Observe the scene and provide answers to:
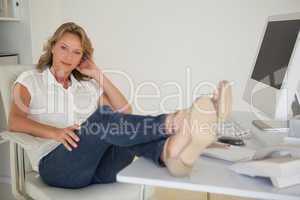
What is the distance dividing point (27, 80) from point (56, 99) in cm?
16

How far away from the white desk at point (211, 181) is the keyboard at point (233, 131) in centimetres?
32

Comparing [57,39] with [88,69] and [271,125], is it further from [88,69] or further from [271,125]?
[271,125]

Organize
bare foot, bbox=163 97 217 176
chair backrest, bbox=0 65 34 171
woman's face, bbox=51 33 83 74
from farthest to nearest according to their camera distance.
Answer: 1. woman's face, bbox=51 33 83 74
2. chair backrest, bbox=0 65 34 171
3. bare foot, bbox=163 97 217 176

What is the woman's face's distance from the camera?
6.05 ft

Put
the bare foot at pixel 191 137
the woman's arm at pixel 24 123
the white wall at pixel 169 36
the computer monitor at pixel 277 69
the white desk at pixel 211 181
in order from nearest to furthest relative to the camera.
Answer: the white desk at pixel 211 181 → the bare foot at pixel 191 137 → the computer monitor at pixel 277 69 → the woman's arm at pixel 24 123 → the white wall at pixel 169 36

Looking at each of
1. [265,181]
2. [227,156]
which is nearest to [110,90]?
[227,156]

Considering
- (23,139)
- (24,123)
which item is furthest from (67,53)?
(23,139)

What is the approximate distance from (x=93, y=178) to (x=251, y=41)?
1.42 meters

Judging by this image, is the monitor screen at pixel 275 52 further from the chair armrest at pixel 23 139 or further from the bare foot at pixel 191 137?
the chair armrest at pixel 23 139

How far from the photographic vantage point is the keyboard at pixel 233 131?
1.40m

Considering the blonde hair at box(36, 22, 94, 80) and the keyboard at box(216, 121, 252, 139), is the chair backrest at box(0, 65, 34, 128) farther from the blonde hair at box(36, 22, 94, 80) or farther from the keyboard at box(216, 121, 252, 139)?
the keyboard at box(216, 121, 252, 139)

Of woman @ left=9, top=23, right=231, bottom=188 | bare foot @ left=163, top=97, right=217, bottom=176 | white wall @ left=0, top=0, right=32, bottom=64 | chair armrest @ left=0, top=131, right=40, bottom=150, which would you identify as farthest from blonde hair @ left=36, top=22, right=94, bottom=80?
bare foot @ left=163, top=97, right=217, bottom=176

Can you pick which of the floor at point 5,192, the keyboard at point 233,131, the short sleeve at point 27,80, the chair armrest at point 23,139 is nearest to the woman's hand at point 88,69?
the short sleeve at point 27,80

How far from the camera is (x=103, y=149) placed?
140 centimetres
